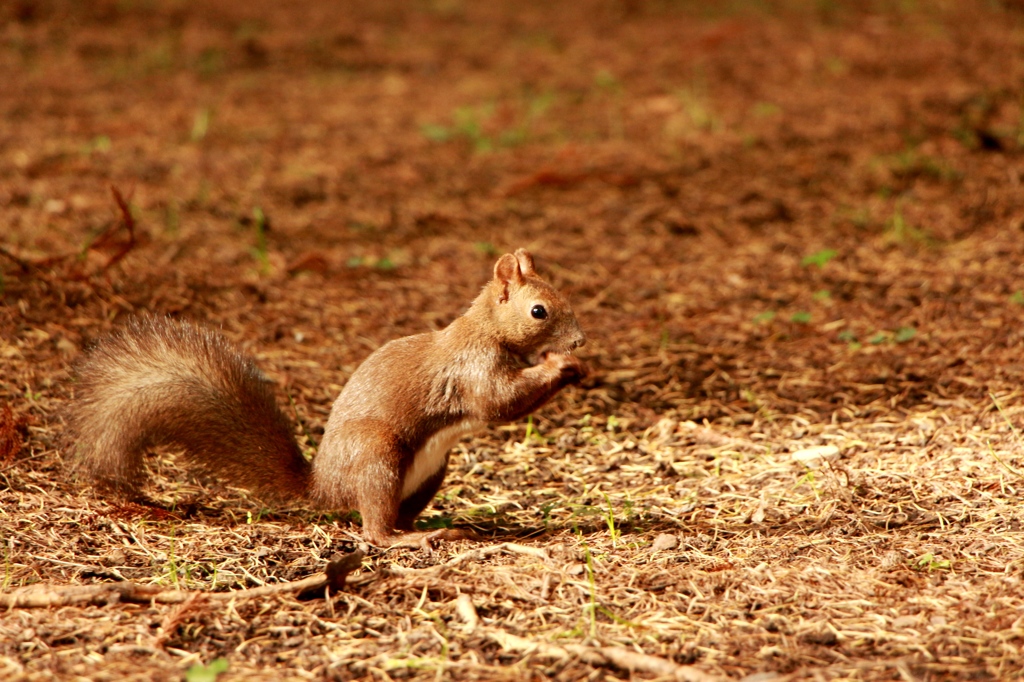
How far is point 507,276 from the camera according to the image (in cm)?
324

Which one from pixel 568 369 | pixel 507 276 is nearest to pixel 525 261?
pixel 507 276

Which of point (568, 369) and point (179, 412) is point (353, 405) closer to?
point (179, 412)

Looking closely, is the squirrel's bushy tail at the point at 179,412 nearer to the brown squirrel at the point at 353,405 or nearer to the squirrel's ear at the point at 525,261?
the brown squirrel at the point at 353,405

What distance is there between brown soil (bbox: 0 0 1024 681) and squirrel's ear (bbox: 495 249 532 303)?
0.64 metres

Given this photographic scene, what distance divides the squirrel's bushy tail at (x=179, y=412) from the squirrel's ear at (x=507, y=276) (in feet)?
2.41

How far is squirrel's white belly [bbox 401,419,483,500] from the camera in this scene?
3055mm

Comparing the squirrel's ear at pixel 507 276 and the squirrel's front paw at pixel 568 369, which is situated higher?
the squirrel's ear at pixel 507 276

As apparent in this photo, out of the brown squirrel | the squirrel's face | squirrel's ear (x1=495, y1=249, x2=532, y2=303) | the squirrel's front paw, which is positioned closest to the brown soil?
A: the brown squirrel

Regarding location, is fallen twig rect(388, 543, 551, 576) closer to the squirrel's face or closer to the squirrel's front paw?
the squirrel's front paw

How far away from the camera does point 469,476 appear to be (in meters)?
3.55

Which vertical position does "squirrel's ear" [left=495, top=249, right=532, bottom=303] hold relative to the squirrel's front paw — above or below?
above

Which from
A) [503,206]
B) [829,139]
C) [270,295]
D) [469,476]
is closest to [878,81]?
[829,139]

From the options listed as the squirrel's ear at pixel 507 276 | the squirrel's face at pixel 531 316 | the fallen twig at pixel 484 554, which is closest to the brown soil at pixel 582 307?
the fallen twig at pixel 484 554

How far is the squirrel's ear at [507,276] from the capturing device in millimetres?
3230
